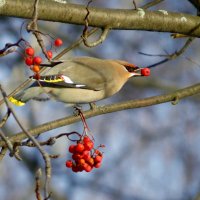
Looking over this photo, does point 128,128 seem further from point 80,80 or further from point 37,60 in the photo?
point 37,60

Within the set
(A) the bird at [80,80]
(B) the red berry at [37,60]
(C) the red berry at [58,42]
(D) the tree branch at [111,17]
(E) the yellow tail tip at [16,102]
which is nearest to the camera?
(B) the red berry at [37,60]

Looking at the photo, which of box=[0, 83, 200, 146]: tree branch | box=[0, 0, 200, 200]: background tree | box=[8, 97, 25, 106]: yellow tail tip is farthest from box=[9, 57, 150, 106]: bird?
box=[0, 0, 200, 200]: background tree

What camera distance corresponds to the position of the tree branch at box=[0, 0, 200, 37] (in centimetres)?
332

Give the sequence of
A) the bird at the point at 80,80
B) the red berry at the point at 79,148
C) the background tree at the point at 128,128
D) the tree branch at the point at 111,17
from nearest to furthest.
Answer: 1. the tree branch at the point at 111,17
2. the red berry at the point at 79,148
3. the bird at the point at 80,80
4. the background tree at the point at 128,128

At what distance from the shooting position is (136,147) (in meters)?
14.8

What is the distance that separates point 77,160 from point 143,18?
804 mm

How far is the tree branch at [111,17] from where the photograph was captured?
3.32 m

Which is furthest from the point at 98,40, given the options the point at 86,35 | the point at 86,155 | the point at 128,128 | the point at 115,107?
the point at 128,128

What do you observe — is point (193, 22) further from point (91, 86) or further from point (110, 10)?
point (91, 86)

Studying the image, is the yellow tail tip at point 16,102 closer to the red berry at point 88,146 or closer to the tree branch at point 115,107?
the tree branch at point 115,107

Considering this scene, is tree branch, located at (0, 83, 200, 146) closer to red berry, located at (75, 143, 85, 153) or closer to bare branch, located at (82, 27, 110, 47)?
red berry, located at (75, 143, 85, 153)

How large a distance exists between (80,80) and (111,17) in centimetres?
117

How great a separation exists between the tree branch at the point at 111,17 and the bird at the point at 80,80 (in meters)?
0.50

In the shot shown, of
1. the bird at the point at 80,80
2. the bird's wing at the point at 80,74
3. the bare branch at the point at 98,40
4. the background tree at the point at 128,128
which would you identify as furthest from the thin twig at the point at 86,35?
the background tree at the point at 128,128
